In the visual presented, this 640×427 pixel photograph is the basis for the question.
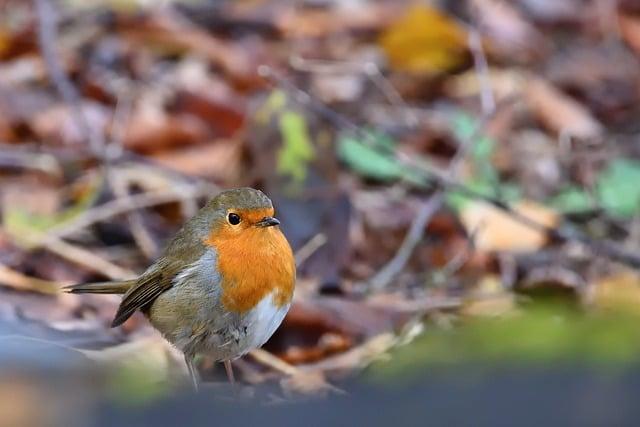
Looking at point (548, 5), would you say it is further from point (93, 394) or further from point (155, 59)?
point (93, 394)

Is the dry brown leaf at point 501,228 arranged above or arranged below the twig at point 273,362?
above

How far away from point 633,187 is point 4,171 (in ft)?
9.05

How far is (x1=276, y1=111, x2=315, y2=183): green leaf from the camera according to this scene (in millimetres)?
4562

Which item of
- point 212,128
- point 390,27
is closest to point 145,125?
point 212,128

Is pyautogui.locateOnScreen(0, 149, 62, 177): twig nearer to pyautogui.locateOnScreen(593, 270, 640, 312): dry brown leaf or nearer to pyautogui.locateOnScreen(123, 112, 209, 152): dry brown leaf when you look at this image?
pyautogui.locateOnScreen(123, 112, 209, 152): dry brown leaf

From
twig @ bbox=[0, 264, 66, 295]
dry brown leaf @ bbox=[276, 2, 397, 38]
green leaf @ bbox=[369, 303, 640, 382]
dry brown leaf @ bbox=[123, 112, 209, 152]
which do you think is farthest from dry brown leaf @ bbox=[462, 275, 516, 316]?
dry brown leaf @ bbox=[276, 2, 397, 38]

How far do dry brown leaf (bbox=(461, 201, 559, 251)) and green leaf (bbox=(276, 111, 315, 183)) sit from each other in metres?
0.72

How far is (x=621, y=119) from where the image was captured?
649 centimetres

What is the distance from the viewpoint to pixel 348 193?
4609mm

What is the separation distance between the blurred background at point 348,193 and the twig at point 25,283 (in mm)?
11

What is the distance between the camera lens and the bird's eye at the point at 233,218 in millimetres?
3078

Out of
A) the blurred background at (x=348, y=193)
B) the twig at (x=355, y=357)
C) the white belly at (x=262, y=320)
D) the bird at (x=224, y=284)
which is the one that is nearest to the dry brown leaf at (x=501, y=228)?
the blurred background at (x=348, y=193)

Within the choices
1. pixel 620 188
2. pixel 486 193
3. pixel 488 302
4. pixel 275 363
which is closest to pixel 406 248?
pixel 488 302

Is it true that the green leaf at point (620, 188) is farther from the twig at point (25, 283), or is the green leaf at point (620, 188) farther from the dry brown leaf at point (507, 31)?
the twig at point (25, 283)
